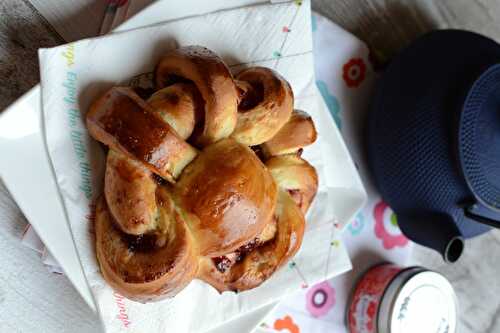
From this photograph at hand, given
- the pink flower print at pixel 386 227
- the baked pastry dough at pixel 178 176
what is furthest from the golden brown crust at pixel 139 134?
the pink flower print at pixel 386 227

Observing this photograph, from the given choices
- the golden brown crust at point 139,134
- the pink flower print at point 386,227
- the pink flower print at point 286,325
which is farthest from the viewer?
the pink flower print at point 386,227

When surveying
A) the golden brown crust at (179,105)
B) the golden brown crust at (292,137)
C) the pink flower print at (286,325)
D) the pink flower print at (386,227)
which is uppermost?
the golden brown crust at (179,105)

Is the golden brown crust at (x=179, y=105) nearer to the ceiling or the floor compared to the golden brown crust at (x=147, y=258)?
nearer to the ceiling

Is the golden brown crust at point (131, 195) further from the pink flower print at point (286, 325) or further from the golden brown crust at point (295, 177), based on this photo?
the pink flower print at point (286, 325)

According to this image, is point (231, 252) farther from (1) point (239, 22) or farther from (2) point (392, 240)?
(2) point (392, 240)

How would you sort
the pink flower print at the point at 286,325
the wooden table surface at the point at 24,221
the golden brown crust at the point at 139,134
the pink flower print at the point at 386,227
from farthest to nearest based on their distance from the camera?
1. the pink flower print at the point at 386,227
2. the pink flower print at the point at 286,325
3. the wooden table surface at the point at 24,221
4. the golden brown crust at the point at 139,134

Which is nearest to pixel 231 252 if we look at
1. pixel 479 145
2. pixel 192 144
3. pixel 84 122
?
pixel 192 144
